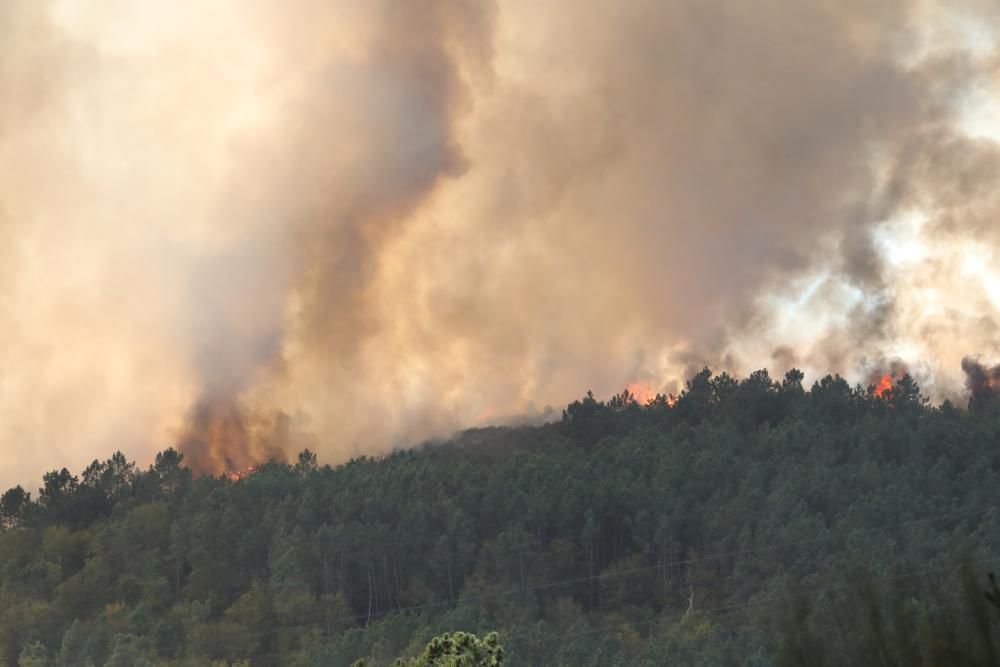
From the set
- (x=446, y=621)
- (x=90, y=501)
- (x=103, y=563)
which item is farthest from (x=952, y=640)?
(x=90, y=501)

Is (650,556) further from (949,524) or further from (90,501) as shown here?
(90,501)

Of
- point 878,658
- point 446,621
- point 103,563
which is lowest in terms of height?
point 878,658

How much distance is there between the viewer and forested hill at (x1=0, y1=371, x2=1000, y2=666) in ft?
399

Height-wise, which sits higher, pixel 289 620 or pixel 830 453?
pixel 830 453

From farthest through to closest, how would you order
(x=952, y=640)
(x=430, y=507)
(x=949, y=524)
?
(x=430, y=507) → (x=949, y=524) → (x=952, y=640)

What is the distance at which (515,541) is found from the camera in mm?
140250

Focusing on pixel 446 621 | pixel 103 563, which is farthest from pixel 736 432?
pixel 103 563

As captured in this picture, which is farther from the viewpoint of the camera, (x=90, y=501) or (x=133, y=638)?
(x=90, y=501)

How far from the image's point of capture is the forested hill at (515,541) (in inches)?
4788

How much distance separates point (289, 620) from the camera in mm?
130000

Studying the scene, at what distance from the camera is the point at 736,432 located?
165 metres

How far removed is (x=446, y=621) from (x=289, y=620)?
45.9 feet

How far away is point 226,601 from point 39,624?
16.4 meters

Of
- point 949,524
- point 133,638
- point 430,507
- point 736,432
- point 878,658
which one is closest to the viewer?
point 878,658
